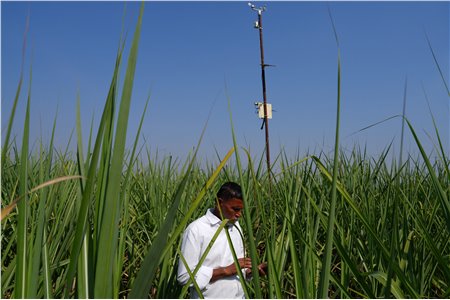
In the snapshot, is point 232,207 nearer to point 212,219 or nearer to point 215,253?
point 212,219

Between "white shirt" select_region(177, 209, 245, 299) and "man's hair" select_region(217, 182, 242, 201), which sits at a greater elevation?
"man's hair" select_region(217, 182, 242, 201)

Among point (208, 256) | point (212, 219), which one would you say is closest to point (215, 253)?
point (208, 256)

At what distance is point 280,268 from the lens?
1789 mm

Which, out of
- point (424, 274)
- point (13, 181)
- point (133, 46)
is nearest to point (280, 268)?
point (424, 274)

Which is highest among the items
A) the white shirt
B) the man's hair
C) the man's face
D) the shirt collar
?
the man's hair

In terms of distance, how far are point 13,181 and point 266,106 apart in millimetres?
5110

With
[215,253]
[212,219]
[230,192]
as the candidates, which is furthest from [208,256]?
[230,192]

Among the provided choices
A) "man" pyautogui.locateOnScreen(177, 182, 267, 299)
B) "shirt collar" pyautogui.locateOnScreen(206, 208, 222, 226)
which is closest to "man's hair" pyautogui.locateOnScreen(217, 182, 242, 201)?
"man" pyautogui.locateOnScreen(177, 182, 267, 299)

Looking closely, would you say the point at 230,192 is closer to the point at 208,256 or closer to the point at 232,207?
the point at 232,207

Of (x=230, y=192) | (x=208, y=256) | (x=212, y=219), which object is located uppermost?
(x=230, y=192)

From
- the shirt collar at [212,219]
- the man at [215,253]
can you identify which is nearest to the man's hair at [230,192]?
the man at [215,253]

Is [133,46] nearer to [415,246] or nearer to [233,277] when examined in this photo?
[233,277]

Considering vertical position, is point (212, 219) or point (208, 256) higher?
point (212, 219)

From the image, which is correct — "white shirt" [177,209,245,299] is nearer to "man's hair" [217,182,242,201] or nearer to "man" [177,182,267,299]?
"man" [177,182,267,299]
